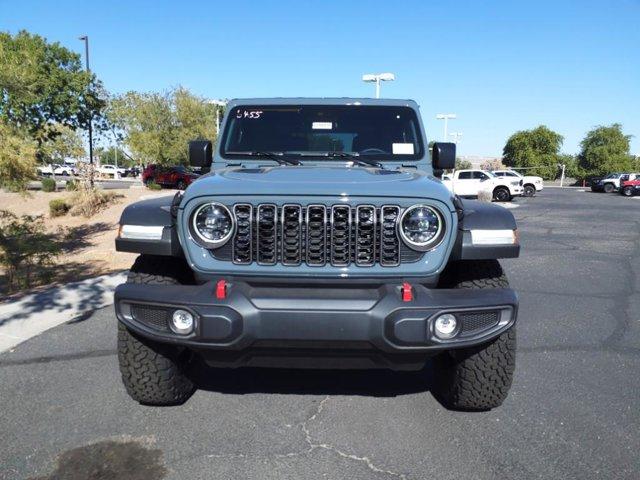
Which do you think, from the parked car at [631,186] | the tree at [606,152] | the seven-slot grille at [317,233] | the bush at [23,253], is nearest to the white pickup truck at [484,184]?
the parked car at [631,186]

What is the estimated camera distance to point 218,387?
3832 mm

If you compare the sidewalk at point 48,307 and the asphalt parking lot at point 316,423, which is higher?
the sidewalk at point 48,307

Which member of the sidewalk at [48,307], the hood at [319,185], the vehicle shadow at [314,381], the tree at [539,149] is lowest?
the vehicle shadow at [314,381]

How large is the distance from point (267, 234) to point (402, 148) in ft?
5.95

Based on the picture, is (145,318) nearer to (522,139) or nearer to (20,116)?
(20,116)

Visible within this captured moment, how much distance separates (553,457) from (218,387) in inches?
82.5

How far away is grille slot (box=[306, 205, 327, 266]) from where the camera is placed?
2824mm

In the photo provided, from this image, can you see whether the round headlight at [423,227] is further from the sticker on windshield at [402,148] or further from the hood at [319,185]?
the sticker on windshield at [402,148]

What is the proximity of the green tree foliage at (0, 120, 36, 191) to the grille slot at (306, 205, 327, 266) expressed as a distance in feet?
25.6

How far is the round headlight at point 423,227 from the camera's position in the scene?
2.86 meters

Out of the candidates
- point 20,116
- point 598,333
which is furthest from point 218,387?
point 20,116

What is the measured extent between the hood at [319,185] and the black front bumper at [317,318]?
468 mm

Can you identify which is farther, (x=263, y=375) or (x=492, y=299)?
(x=263, y=375)

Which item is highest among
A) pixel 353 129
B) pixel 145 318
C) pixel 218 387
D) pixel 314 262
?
pixel 353 129
